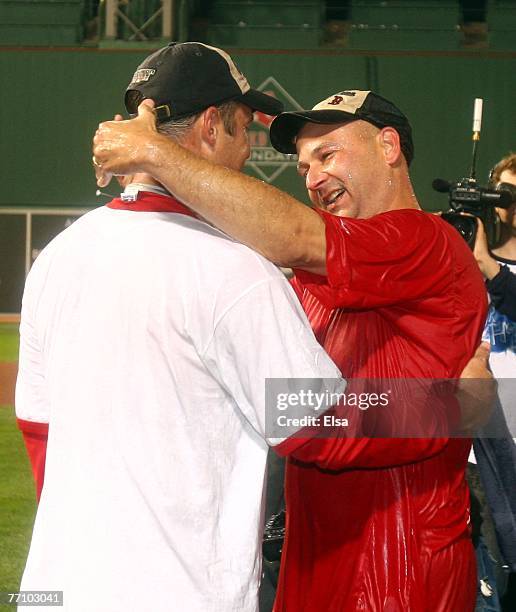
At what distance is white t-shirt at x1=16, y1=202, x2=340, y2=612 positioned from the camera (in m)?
1.55

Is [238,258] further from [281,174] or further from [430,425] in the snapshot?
[281,174]

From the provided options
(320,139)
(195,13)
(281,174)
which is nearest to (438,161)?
(281,174)

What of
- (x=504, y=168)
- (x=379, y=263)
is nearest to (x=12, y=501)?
(x=504, y=168)

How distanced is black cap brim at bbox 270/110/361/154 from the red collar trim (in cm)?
51

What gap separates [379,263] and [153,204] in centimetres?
43

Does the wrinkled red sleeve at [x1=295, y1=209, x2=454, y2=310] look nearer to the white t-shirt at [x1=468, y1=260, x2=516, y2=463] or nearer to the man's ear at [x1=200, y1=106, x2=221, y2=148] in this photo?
the man's ear at [x1=200, y1=106, x2=221, y2=148]

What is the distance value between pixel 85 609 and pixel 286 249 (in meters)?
0.69

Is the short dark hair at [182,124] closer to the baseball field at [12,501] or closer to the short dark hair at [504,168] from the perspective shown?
the short dark hair at [504,168]

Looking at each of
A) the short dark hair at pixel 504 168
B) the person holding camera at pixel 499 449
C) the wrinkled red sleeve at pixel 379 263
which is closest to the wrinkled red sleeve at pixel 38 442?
the wrinkled red sleeve at pixel 379 263

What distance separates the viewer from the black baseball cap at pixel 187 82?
69.2 inches

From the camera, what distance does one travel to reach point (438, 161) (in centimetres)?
1966

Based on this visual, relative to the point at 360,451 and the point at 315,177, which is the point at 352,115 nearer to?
the point at 315,177

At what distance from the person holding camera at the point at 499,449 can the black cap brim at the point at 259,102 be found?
143 centimetres

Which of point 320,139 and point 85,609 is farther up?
point 320,139
